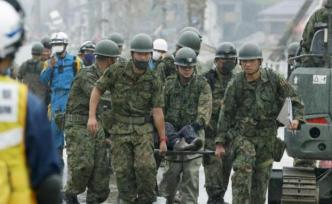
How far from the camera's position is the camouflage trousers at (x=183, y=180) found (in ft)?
45.4

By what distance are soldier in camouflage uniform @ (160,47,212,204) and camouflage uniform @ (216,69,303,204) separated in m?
1.19

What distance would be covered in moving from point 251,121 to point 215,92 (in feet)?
8.50

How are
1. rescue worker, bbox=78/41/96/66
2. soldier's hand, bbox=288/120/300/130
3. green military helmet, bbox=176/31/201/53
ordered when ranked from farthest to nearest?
1. rescue worker, bbox=78/41/96/66
2. green military helmet, bbox=176/31/201/53
3. soldier's hand, bbox=288/120/300/130

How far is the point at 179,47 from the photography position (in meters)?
15.7

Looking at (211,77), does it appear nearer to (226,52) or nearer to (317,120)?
(226,52)

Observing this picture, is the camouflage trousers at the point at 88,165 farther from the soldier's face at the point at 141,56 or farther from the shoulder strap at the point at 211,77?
the shoulder strap at the point at 211,77

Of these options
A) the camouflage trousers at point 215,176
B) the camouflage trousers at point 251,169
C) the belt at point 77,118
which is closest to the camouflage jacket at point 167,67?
the camouflage trousers at point 215,176

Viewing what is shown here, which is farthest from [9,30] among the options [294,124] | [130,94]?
[130,94]

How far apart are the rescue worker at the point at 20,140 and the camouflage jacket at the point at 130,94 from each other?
7.06 m

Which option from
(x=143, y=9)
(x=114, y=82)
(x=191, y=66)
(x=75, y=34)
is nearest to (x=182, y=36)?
(x=191, y=66)

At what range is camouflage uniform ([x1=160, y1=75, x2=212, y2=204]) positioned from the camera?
13875 mm

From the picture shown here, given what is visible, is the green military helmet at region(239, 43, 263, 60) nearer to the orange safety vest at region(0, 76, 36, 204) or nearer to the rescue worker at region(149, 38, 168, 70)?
the rescue worker at region(149, 38, 168, 70)

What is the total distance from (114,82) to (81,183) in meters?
1.43

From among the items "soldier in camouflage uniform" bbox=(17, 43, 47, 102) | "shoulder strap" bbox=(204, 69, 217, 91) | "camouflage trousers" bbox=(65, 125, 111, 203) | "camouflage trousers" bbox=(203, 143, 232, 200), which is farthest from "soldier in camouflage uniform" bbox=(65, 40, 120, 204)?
"soldier in camouflage uniform" bbox=(17, 43, 47, 102)
